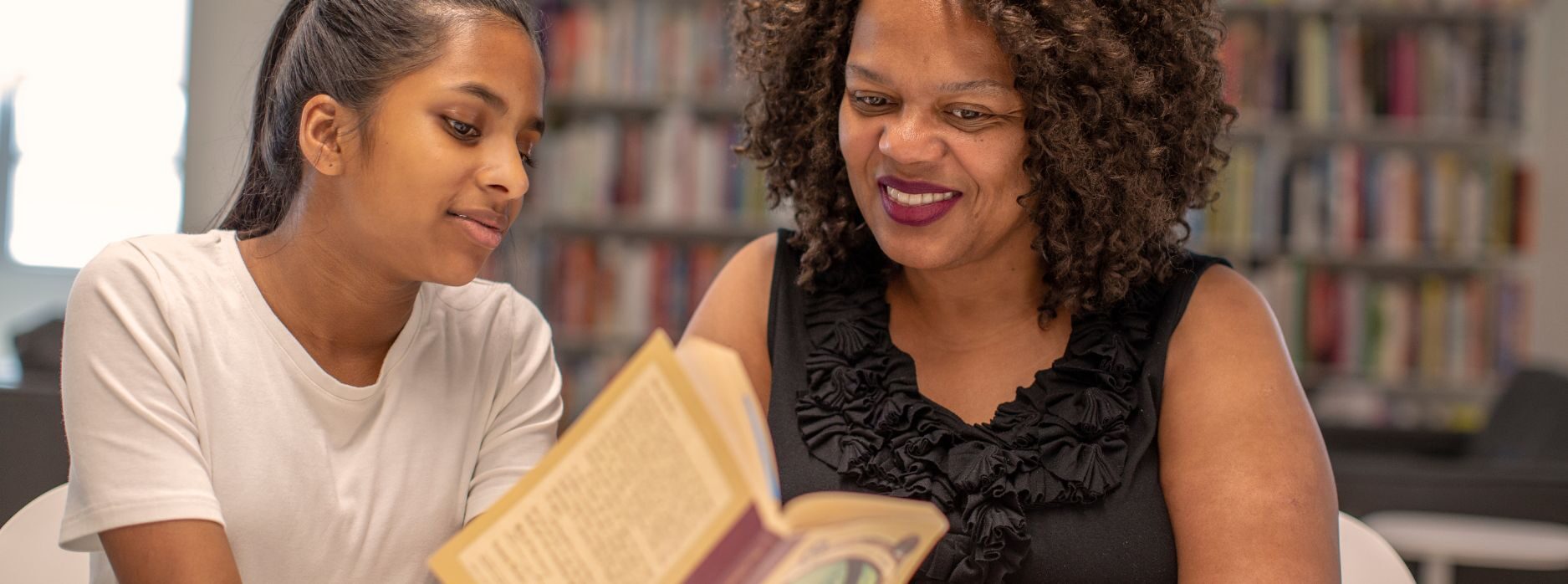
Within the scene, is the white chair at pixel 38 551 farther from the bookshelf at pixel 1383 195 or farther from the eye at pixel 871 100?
the bookshelf at pixel 1383 195

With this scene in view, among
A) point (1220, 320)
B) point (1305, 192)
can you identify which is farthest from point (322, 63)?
point (1305, 192)

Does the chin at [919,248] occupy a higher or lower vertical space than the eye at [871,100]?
lower

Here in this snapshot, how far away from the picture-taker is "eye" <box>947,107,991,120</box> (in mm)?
1304

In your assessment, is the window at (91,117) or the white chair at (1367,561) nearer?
the white chair at (1367,561)

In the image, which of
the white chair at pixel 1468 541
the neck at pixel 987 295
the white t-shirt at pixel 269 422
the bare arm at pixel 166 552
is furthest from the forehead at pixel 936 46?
the white chair at pixel 1468 541

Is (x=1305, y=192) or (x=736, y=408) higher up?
(x=736, y=408)

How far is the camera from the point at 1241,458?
123 centimetres

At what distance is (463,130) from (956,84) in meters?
0.47

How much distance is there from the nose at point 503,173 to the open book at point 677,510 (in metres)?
0.34

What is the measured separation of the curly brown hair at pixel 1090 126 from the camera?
1.31m

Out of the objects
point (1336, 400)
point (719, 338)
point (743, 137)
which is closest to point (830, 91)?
point (743, 137)

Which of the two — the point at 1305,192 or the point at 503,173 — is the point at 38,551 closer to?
the point at 503,173

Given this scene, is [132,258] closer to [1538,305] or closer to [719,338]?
[719,338]

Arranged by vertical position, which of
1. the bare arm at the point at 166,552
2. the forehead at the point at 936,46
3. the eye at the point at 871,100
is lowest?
the bare arm at the point at 166,552
